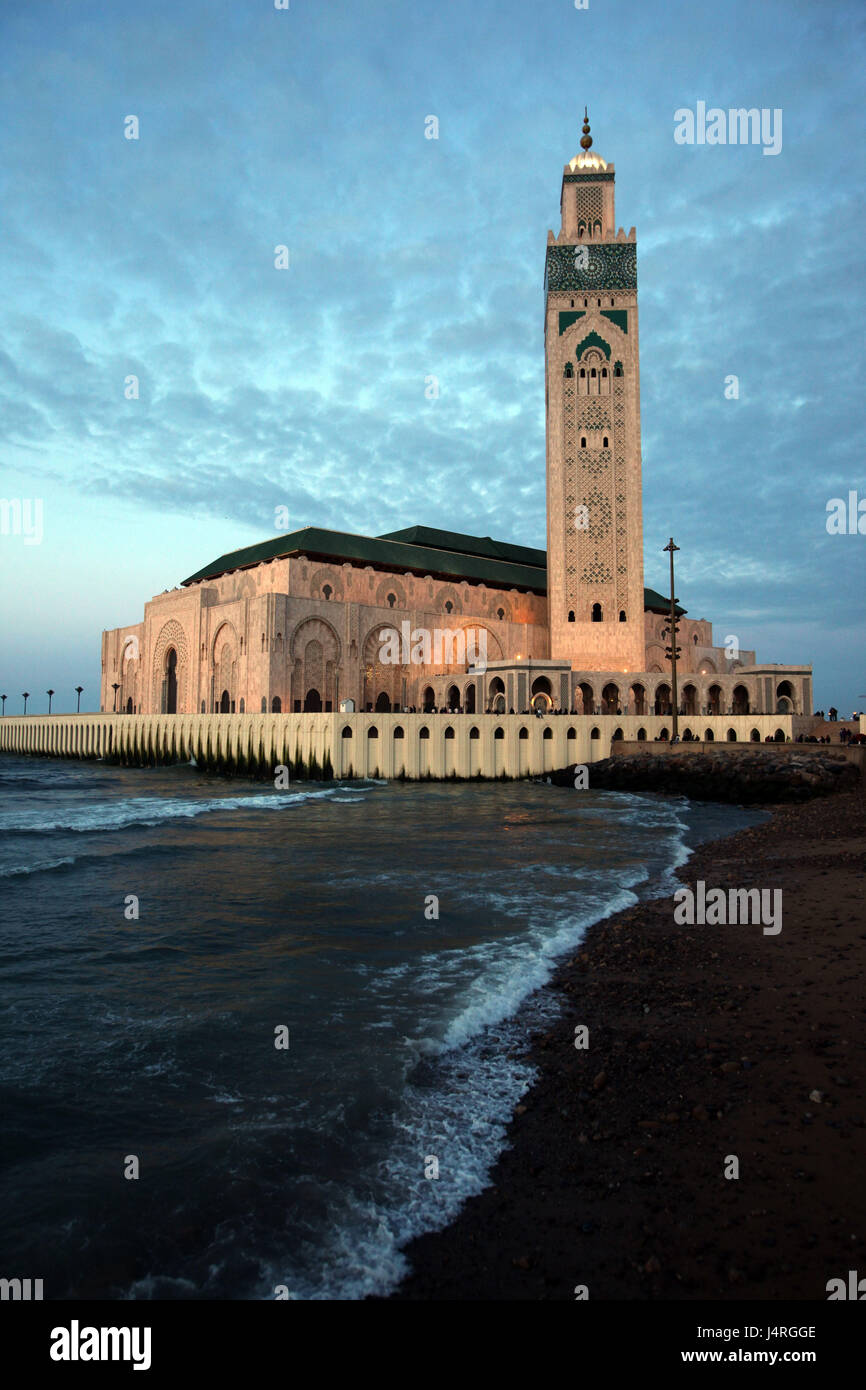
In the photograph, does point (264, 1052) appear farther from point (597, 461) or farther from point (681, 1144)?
point (597, 461)

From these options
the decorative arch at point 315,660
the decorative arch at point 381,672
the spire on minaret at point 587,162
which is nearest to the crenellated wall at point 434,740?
the decorative arch at point 315,660

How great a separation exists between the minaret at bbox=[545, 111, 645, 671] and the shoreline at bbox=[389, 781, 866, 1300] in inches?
1824

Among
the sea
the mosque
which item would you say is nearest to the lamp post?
the mosque

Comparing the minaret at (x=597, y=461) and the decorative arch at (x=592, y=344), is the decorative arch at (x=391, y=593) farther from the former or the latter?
the decorative arch at (x=592, y=344)

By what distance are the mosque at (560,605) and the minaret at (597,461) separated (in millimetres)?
101

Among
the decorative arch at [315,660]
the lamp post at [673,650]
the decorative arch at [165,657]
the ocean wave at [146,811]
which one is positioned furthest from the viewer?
the decorative arch at [165,657]

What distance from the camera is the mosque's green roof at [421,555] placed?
184 ft

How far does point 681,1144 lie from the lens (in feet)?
14.2

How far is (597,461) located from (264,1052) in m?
52.4

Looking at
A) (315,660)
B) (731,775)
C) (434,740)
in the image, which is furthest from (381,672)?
(731,775)

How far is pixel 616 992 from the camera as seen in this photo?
6965 mm

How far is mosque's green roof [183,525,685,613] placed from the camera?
56.1 metres

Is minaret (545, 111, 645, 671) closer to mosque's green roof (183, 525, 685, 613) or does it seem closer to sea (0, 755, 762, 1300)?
mosque's green roof (183, 525, 685, 613)
